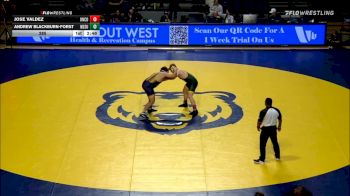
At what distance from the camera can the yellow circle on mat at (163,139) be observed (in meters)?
11.2

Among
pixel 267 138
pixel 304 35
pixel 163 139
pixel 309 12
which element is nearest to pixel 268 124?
pixel 267 138

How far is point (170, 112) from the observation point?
47.3 ft

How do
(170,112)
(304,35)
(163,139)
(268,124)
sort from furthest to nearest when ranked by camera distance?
1. (304,35)
2. (170,112)
3. (163,139)
4. (268,124)

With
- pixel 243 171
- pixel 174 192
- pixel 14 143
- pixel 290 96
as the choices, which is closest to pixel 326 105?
pixel 290 96

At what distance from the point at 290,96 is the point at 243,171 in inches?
188

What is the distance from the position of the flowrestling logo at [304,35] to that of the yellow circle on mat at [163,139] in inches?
189

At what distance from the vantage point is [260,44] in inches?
853

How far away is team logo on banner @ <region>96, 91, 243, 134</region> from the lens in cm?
1355

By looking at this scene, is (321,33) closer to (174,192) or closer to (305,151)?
(305,151)

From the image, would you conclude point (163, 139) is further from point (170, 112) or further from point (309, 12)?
point (309, 12)

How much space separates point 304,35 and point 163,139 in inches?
421

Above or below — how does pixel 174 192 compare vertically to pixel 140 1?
below

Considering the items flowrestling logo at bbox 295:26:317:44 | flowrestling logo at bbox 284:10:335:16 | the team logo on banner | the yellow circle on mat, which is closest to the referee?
the yellow circle on mat

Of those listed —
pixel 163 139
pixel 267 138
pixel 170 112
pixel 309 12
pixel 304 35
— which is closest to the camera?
pixel 267 138
